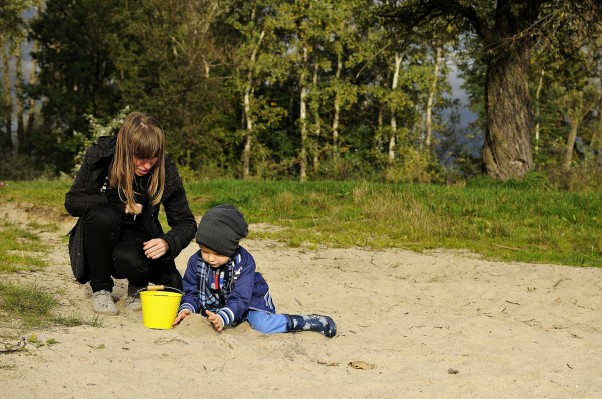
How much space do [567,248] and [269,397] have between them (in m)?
7.13

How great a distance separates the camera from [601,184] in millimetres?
15289

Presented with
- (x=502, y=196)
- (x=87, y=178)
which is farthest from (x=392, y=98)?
(x=87, y=178)

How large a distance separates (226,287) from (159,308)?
550 millimetres

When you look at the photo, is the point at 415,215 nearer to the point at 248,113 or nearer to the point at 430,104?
the point at 248,113

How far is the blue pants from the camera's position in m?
5.32

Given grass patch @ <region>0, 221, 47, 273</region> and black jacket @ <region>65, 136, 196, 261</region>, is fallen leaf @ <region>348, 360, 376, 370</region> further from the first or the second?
grass patch @ <region>0, 221, 47, 273</region>

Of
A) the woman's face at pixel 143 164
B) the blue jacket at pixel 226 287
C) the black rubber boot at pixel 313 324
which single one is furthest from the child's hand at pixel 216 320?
the woman's face at pixel 143 164

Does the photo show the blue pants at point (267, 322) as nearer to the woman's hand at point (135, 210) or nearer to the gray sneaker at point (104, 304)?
the gray sneaker at point (104, 304)

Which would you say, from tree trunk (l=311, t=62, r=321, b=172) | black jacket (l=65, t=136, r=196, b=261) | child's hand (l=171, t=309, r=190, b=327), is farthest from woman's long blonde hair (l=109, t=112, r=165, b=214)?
tree trunk (l=311, t=62, r=321, b=172)

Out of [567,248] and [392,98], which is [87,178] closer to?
[567,248]

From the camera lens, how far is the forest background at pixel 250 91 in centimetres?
2961

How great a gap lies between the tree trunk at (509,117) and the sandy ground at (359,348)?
7.58 meters

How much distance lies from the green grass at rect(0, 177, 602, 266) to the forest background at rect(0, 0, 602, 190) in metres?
13.3

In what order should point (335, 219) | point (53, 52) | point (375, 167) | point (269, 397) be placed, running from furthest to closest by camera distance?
point (375, 167)
point (53, 52)
point (335, 219)
point (269, 397)
